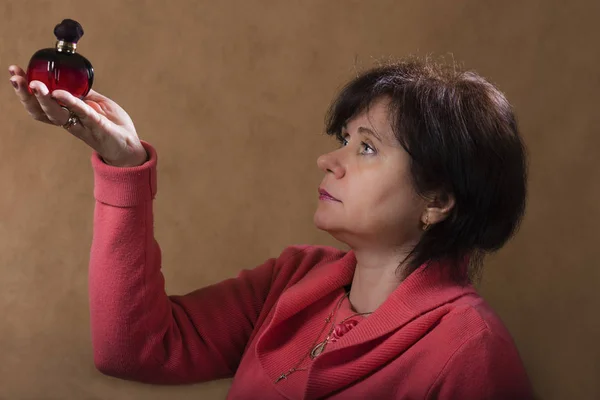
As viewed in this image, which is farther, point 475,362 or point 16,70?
point 475,362

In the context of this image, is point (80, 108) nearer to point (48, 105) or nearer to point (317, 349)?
point (48, 105)

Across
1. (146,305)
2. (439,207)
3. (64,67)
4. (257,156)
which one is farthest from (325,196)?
(257,156)

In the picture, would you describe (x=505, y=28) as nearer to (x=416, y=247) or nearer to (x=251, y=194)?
(x=251, y=194)

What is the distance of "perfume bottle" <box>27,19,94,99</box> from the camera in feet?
3.49

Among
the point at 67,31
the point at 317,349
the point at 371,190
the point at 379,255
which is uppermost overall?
the point at 67,31

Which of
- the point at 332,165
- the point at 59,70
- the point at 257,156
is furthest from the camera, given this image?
the point at 257,156

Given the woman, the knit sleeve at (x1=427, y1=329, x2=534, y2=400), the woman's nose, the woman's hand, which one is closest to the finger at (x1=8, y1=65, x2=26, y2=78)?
the woman's hand

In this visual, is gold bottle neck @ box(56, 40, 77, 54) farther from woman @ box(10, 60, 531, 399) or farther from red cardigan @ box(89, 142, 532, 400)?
red cardigan @ box(89, 142, 532, 400)

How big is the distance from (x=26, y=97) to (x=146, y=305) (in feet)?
1.43

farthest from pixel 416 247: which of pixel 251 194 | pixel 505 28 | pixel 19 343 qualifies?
pixel 19 343

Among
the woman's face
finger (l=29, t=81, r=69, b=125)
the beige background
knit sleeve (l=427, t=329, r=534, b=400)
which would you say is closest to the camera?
finger (l=29, t=81, r=69, b=125)

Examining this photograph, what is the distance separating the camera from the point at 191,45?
2.03 metres

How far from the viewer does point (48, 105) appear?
107cm

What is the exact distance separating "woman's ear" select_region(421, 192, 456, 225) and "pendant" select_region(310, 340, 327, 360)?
277mm
